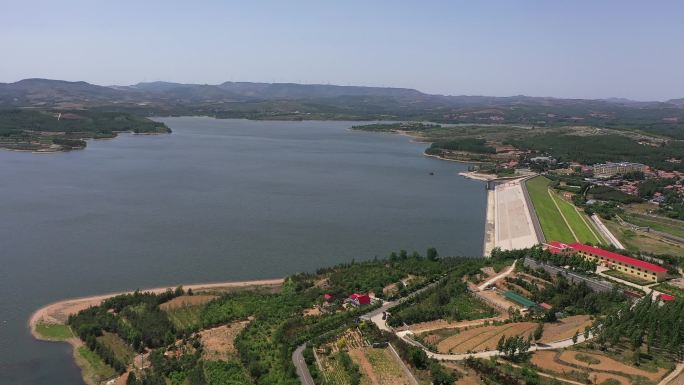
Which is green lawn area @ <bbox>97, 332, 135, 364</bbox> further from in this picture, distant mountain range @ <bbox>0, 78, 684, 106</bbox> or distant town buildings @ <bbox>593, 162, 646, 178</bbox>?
distant mountain range @ <bbox>0, 78, 684, 106</bbox>

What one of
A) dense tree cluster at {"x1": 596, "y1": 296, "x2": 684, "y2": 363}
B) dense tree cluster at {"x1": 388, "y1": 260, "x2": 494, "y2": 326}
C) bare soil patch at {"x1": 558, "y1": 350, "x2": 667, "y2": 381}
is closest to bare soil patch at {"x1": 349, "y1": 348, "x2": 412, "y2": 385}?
dense tree cluster at {"x1": 388, "y1": 260, "x2": 494, "y2": 326}

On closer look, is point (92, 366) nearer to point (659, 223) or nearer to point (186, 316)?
point (186, 316)

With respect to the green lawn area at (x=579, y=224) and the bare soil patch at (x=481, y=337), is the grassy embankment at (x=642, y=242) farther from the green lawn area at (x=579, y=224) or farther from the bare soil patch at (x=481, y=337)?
the bare soil patch at (x=481, y=337)

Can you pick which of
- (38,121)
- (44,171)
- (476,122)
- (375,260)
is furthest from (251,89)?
(375,260)

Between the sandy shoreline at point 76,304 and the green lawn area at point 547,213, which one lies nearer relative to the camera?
the sandy shoreline at point 76,304

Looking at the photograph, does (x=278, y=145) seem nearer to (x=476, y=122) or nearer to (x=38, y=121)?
(x=38, y=121)

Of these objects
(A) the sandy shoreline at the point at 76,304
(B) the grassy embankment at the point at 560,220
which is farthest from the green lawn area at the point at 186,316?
(B) the grassy embankment at the point at 560,220
